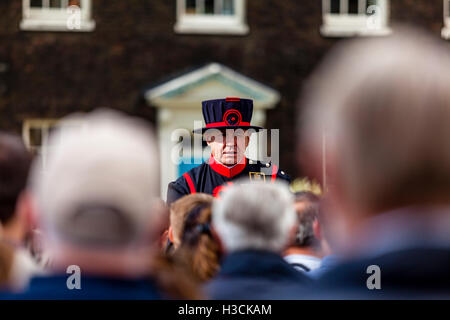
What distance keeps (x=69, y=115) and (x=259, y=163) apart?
20.0 feet

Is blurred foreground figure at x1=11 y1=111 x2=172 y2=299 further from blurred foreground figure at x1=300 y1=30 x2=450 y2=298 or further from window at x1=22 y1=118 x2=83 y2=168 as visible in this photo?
window at x1=22 y1=118 x2=83 y2=168

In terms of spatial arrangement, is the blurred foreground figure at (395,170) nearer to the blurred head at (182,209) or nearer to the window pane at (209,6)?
the blurred head at (182,209)

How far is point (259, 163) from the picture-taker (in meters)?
4.03

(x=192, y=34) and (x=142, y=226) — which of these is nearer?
(x=142, y=226)

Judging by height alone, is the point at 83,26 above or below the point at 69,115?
above

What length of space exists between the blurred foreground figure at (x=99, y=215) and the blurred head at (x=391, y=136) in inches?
18.7

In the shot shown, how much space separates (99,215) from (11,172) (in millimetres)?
508

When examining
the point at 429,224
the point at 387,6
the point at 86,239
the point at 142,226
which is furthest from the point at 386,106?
the point at 387,6

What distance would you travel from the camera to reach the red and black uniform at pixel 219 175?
3.82 metres

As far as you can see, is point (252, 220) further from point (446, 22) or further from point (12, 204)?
point (446, 22)

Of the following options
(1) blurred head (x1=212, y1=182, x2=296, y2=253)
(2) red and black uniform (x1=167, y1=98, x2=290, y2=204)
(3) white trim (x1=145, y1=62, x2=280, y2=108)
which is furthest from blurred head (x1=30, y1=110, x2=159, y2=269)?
(3) white trim (x1=145, y1=62, x2=280, y2=108)

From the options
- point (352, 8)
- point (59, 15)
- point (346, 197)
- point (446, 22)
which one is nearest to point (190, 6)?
point (59, 15)

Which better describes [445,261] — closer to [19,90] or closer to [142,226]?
[142,226]

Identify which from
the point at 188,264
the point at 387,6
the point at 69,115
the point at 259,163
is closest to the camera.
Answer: the point at 188,264
